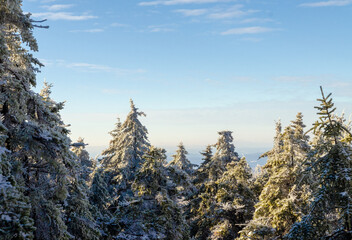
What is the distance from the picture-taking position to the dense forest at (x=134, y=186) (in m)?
6.59

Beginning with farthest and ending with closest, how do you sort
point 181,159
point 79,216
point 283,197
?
point 181,159
point 283,197
point 79,216

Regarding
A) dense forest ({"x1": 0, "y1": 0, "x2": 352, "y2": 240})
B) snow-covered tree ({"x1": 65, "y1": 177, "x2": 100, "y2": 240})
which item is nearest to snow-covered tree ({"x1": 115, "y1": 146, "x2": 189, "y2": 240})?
dense forest ({"x1": 0, "y1": 0, "x2": 352, "y2": 240})

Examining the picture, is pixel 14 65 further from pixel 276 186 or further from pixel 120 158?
pixel 120 158

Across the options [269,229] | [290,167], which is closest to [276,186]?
[290,167]

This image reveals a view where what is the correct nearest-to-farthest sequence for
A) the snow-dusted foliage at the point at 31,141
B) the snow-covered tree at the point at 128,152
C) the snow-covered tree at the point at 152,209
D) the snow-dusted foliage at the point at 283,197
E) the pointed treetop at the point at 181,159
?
the snow-dusted foliage at the point at 31,141 → the snow-dusted foliage at the point at 283,197 → the snow-covered tree at the point at 152,209 → the snow-covered tree at the point at 128,152 → the pointed treetop at the point at 181,159

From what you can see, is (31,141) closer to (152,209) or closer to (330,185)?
(330,185)

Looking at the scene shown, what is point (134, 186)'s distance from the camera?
628 inches

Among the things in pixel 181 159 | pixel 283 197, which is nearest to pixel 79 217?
pixel 283 197

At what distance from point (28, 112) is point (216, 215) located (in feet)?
53.2

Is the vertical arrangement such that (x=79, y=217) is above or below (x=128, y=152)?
below

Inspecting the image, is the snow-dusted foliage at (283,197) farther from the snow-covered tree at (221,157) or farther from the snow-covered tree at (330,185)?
the snow-covered tree at (221,157)

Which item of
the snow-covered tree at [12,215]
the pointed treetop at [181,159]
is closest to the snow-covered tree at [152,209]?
the snow-covered tree at [12,215]

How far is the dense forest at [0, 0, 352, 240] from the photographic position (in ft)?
21.6

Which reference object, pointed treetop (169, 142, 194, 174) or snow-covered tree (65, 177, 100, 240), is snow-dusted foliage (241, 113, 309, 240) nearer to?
snow-covered tree (65, 177, 100, 240)
